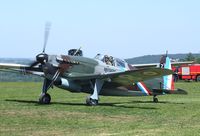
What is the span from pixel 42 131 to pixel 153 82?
469 inches

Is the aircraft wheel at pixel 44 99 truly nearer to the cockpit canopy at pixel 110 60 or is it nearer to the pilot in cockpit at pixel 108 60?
the cockpit canopy at pixel 110 60

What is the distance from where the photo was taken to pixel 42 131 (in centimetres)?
1095

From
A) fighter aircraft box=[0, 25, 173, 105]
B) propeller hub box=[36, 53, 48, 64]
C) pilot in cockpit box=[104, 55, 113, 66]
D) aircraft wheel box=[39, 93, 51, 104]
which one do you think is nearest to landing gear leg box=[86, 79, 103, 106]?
fighter aircraft box=[0, 25, 173, 105]

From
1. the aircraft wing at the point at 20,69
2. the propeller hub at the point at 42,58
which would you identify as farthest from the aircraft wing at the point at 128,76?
the aircraft wing at the point at 20,69

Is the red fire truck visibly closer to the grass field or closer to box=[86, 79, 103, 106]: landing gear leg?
box=[86, 79, 103, 106]: landing gear leg

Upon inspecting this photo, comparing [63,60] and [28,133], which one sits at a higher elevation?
[63,60]

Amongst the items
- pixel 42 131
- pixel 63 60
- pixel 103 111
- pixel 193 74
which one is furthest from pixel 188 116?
pixel 193 74

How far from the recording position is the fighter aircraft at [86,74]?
19.2 meters

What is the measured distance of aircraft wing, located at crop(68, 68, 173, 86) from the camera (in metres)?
18.4

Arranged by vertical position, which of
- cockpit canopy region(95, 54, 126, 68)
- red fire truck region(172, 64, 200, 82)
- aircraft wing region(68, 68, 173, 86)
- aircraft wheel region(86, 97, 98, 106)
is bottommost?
red fire truck region(172, 64, 200, 82)

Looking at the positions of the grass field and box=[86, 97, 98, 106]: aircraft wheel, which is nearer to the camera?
the grass field

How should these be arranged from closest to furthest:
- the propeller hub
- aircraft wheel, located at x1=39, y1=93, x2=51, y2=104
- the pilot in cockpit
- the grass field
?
the grass field
the propeller hub
aircraft wheel, located at x1=39, y1=93, x2=51, y2=104
the pilot in cockpit

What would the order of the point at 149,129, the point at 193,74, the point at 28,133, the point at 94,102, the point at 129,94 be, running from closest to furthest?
the point at 28,133 < the point at 149,129 < the point at 94,102 < the point at 129,94 < the point at 193,74

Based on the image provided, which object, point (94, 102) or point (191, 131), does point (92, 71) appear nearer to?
point (94, 102)
